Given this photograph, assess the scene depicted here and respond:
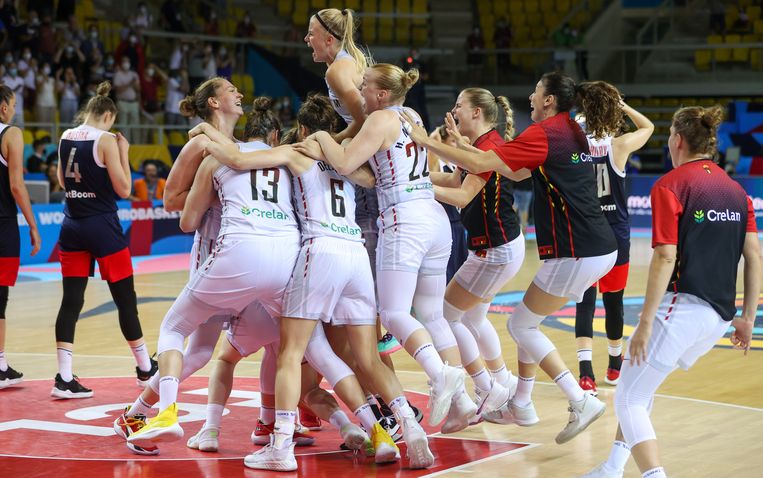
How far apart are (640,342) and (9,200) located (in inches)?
188

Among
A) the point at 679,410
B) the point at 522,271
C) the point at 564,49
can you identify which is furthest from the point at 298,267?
the point at 564,49

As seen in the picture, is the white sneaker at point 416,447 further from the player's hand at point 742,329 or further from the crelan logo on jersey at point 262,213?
the player's hand at point 742,329

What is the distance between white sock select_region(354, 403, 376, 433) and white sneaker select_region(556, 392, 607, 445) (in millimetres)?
1032

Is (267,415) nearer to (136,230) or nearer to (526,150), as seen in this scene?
(526,150)

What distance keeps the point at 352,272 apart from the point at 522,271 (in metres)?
9.37

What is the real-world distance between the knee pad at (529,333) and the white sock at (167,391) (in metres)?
1.88

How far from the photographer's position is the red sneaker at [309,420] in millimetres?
6340

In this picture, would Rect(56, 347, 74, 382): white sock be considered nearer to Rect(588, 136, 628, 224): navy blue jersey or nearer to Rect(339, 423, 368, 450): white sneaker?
Rect(339, 423, 368, 450): white sneaker

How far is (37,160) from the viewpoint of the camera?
16.7 m

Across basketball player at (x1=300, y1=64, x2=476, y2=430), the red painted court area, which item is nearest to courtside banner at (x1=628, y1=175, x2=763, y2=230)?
the red painted court area

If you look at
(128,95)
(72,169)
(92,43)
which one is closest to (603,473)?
(72,169)

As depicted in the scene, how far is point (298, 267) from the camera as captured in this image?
5.39m

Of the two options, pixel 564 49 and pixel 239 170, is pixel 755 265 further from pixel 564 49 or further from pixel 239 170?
pixel 564 49

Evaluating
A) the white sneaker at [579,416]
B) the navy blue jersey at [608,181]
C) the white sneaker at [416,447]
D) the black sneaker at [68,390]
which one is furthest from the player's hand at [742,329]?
the black sneaker at [68,390]
